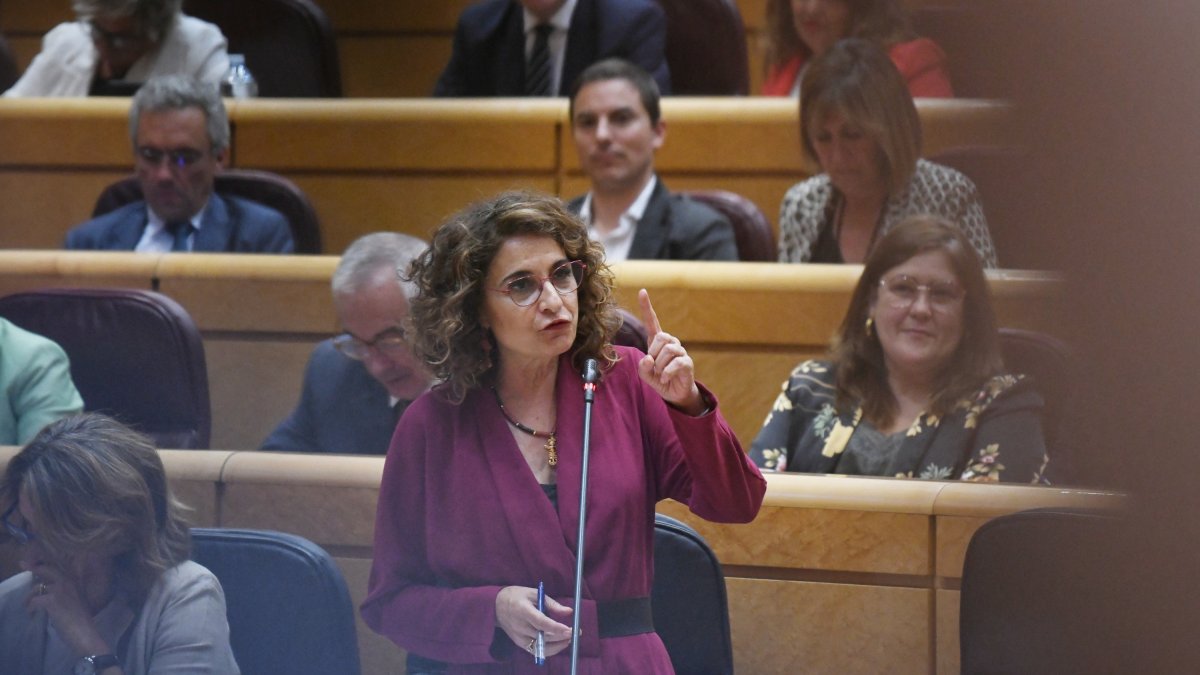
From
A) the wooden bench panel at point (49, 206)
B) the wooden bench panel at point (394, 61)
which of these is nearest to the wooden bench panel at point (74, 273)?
the wooden bench panel at point (49, 206)

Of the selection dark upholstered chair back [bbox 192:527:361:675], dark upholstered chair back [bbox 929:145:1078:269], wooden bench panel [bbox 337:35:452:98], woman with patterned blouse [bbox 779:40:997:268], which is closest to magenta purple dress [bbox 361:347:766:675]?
dark upholstered chair back [bbox 192:527:361:675]

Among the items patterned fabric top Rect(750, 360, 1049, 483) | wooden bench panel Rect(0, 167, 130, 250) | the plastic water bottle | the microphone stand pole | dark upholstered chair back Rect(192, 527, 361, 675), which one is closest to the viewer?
the microphone stand pole

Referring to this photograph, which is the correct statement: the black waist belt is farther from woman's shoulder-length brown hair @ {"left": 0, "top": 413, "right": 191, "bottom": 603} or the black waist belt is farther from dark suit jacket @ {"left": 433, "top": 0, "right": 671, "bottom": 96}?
dark suit jacket @ {"left": 433, "top": 0, "right": 671, "bottom": 96}

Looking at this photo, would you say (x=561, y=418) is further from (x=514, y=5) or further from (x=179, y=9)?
(x=179, y=9)

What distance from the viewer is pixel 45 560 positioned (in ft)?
3.60

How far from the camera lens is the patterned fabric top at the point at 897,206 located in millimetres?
1765

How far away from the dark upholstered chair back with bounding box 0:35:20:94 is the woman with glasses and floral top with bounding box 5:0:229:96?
23cm

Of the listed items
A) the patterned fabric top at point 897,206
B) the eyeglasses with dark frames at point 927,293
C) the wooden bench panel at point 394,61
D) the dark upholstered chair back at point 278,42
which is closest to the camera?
the eyeglasses with dark frames at point 927,293

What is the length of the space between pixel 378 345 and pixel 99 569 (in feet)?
1.97

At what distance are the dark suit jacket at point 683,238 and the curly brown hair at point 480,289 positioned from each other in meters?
0.98

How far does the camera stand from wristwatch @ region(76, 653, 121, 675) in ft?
3.50

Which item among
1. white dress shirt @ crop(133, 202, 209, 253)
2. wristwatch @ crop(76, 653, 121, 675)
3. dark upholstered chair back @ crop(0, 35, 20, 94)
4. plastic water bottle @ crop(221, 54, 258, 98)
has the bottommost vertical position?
wristwatch @ crop(76, 653, 121, 675)

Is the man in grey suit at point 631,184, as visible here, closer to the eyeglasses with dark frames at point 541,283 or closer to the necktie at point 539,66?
the necktie at point 539,66

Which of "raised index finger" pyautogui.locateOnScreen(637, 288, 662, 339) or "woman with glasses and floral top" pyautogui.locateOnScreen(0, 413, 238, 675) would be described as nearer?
"raised index finger" pyautogui.locateOnScreen(637, 288, 662, 339)
